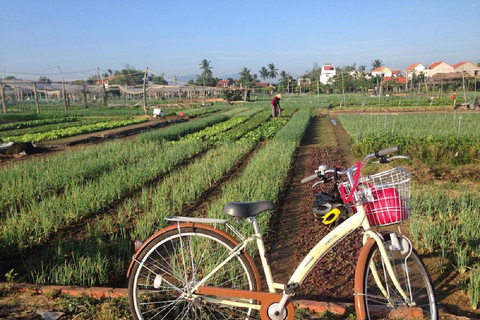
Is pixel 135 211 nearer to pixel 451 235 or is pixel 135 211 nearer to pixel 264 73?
pixel 451 235

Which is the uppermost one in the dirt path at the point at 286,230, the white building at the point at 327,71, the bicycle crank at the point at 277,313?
the white building at the point at 327,71

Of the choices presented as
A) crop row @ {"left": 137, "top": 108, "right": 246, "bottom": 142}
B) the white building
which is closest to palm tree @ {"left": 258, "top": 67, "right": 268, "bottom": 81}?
the white building

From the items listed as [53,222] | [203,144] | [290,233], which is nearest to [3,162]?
[203,144]

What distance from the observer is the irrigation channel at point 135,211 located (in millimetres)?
3008

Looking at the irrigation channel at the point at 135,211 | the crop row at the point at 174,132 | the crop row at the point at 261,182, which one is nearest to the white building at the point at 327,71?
the crop row at the point at 174,132

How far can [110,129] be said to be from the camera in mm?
16188

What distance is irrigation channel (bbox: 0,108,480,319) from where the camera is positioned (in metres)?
3.01

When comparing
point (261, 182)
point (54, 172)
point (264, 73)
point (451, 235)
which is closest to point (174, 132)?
point (54, 172)

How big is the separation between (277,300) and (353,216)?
1.96ft

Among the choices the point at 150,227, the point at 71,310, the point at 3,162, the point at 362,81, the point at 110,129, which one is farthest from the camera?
the point at 362,81

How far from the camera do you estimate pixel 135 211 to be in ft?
15.6

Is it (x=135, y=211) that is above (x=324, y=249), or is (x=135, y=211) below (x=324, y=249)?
below

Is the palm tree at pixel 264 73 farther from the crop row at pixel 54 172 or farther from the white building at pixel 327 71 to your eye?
the crop row at pixel 54 172

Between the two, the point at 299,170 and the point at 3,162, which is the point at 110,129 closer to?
the point at 3,162
